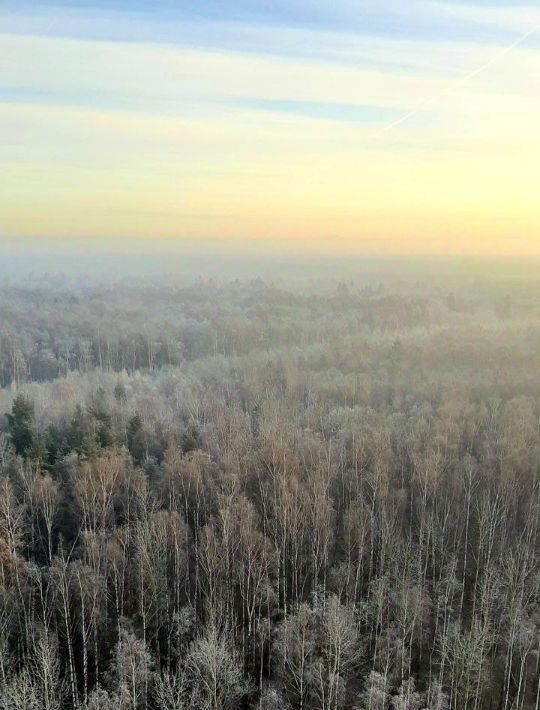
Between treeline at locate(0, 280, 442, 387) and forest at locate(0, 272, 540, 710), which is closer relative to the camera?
forest at locate(0, 272, 540, 710)

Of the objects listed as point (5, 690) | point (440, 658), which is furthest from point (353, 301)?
point (5, 690)

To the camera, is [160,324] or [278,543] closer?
[278,543]

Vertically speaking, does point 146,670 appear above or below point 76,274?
below

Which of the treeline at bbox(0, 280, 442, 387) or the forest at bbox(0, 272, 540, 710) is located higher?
the treeline at bbox(0, 280, 442, 387)

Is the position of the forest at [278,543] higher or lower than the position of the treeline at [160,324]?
lower

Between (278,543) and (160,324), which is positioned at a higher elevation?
(160,324)

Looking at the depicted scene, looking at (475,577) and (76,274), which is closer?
(475,577)

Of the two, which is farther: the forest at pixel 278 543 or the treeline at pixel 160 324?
the treeline at pixel 160 324

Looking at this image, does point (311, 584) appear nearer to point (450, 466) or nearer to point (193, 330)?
point (450, 466)
